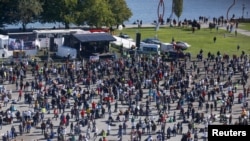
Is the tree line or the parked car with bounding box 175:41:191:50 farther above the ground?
the tree line

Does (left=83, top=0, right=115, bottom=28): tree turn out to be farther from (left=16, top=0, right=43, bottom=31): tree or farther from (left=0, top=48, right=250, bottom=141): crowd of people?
(left=0, top=48, right=250, bottom=141): crowd of people

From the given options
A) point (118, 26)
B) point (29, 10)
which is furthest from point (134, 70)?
point (118, 26)

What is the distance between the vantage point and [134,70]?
5788 cm

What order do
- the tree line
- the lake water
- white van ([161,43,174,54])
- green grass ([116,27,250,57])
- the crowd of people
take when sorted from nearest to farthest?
the crowd of people, white van ([161,43,174,54]), the tree line, green grass ([116,27,250,57]), the lake water

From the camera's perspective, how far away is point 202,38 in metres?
79.9

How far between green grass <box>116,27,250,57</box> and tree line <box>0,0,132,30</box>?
17.8 feet

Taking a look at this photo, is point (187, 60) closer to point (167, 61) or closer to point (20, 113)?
point (167, 61)

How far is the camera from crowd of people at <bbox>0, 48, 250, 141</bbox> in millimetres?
42156

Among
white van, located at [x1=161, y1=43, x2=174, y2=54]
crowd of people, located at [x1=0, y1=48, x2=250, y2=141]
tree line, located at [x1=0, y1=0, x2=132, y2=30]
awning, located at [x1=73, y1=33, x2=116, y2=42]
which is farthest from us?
tree line, located at [x1=0, y1=0, x2=132, y2=30]

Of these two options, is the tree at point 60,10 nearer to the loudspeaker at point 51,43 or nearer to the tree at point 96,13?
the tree at point 96,13

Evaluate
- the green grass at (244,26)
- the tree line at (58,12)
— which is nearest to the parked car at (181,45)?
the tree line at (58,12)

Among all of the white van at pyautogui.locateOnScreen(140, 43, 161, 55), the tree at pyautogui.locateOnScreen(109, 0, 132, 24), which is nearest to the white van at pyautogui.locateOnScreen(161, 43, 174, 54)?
the white van at pyautogui.locateOnScreen(140, 43, 161, 55)

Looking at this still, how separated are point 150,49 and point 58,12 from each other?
14469mm

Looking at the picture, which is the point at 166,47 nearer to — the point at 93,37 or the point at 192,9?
the point at 93,37
